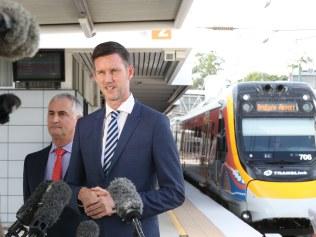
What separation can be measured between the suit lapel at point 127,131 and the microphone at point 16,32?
→ 95 centimetres

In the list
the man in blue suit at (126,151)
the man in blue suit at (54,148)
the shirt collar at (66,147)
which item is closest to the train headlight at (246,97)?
the man in blue suit at (54,148)

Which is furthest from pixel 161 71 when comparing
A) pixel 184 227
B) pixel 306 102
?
pixel 184 227

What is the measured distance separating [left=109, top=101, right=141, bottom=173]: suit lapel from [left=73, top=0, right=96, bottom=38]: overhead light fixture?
3943mm

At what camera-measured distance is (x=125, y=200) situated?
2.10 meters

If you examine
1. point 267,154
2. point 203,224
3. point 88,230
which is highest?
point 88,230

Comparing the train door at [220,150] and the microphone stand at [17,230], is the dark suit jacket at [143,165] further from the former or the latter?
the train door at [220,150]

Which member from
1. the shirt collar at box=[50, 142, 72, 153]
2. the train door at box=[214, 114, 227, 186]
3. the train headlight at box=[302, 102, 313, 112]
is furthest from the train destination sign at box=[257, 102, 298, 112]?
the shirt collar at box=[50, 142, 72, 153]

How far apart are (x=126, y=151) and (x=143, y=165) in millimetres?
93

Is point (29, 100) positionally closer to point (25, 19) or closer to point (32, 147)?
point (32, 147)

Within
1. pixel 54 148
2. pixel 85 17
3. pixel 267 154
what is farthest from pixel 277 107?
pixel 54 148

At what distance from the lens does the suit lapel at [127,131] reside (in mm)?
2473

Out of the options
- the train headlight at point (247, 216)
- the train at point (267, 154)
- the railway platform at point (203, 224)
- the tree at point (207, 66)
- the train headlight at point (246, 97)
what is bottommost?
the train headlight at point (247, 216)

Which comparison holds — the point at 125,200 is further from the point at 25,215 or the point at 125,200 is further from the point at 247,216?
the point at 247,216

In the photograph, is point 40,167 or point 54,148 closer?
point 40,167
